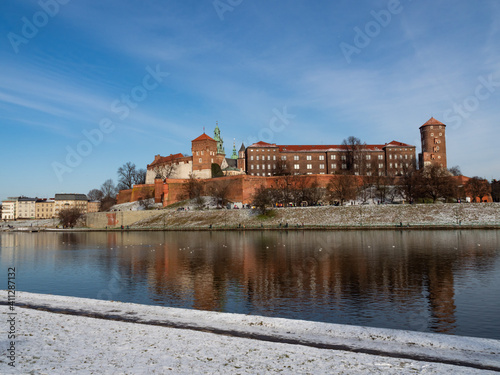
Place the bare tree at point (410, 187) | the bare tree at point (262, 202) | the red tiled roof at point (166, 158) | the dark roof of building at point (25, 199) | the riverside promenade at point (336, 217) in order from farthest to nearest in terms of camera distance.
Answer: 1. the dark roof of building at point (25, 199)
2. the red tiled roof at point (166, 158)
3. the bare tree at point (410, 187)
4. the bare tree at point (262, 202)
5. the riverside promenade at point (336, 217)

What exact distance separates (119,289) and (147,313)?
16.5 ft

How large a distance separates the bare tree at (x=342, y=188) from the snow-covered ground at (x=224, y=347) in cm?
4709

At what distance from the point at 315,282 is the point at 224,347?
780cm

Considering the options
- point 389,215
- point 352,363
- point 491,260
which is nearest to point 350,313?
point 352,363

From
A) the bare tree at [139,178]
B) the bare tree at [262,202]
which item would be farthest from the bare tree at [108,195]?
the bare tree at [262,202]

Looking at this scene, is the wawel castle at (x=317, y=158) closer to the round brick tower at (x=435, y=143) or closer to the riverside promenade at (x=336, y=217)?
the round brick tower at (x=435, y=143)

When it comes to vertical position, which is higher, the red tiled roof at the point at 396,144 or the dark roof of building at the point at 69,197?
the red tiled roof at the point at 396,144

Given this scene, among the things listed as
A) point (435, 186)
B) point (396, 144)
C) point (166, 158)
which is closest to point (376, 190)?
Result: point (435, 186)

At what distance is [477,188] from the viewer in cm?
5606

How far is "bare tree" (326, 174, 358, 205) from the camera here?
5456 centimetres

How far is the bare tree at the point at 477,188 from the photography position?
183 feet

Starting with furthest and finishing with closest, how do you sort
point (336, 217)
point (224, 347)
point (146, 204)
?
point (146, 204) → point (336, 217) → point (224, 347)

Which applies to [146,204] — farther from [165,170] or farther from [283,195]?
[283,195]

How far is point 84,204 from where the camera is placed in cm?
12912
